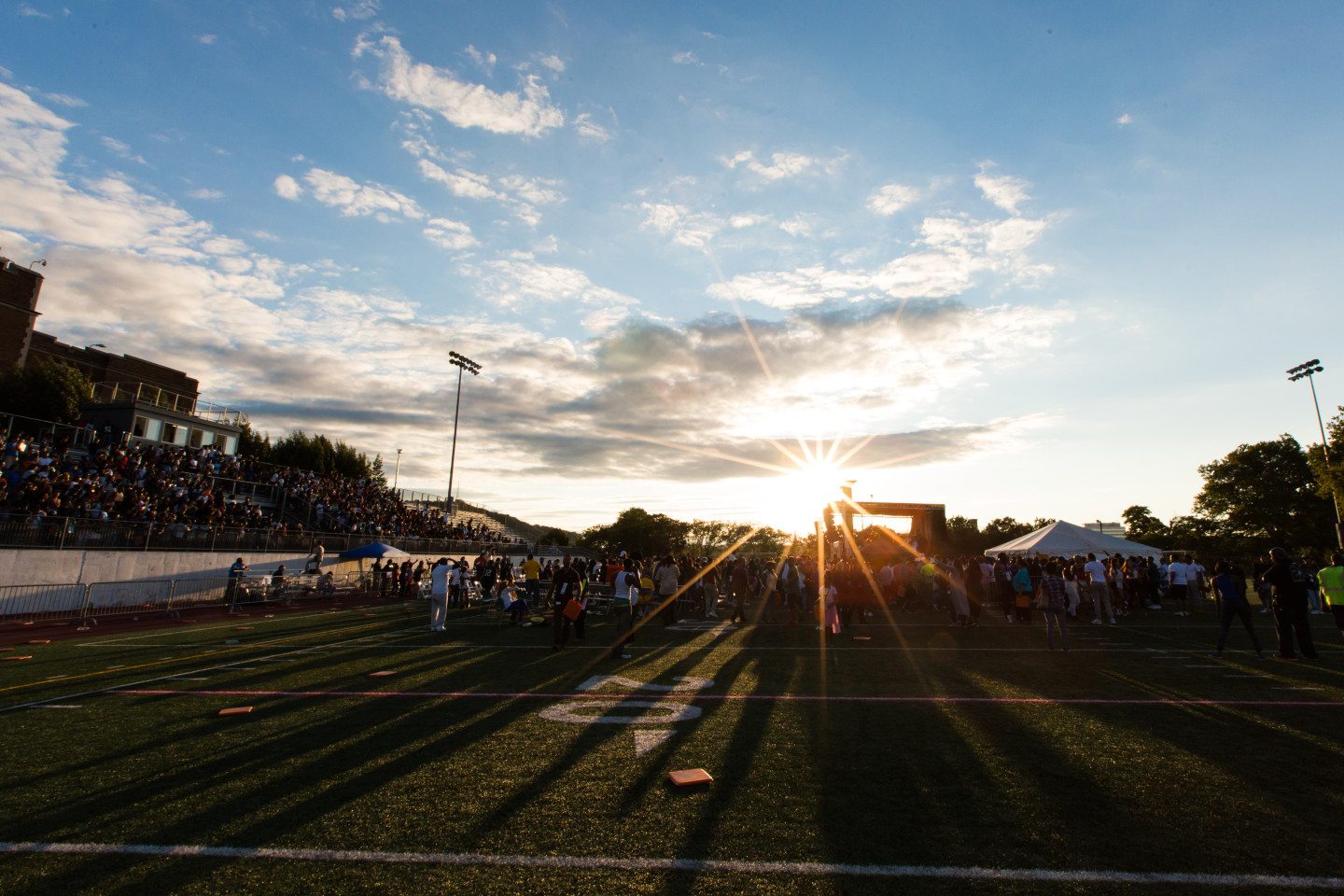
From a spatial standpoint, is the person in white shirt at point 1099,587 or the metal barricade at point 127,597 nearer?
the person in white shirt at point 1099,587

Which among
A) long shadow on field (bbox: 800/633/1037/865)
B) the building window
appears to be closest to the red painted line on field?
long shadow on field (bbox: 800/633/1037/865)

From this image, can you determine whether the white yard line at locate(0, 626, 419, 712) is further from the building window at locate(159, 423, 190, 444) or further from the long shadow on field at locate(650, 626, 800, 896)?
the building window at locate(159, 423, 190, 444)

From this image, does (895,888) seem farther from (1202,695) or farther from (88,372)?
(88,372)

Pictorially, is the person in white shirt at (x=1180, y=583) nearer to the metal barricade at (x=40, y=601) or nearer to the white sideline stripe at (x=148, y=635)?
the white sideline stripe at (x=148, y=635)

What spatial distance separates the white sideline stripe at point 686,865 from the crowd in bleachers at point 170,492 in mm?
21004

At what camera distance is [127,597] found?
1970 cm

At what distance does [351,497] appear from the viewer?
41.3 meters

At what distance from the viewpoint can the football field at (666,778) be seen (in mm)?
3984

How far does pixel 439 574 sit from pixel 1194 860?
14.9 m

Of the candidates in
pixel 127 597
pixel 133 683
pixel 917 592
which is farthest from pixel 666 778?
pixel 127 597

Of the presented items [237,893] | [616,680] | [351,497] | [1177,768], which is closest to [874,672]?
[616,680]

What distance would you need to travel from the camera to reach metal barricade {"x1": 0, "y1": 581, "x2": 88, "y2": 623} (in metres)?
17.5

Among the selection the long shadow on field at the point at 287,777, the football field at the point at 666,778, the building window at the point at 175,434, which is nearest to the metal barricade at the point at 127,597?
the football field at the point at 666,778

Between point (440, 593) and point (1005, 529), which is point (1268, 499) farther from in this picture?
point (440, 593)
